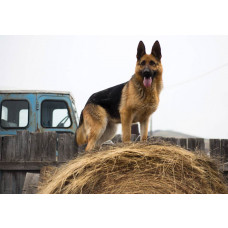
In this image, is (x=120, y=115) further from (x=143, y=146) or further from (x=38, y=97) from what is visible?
(x=38, y=97)

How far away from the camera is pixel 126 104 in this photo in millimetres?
3930

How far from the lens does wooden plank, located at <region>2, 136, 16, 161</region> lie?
4.17 metres

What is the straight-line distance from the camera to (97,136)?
4.05 metres

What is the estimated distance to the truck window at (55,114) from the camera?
5383mm

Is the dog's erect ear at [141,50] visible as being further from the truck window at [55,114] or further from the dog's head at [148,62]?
the truck window at [55,114]

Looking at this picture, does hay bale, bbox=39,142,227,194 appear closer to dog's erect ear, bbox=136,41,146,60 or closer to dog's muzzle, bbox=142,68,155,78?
dog's muzzle, bbox=142,68,155,78

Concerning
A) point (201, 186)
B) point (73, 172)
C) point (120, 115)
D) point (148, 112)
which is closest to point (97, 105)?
point (120, 115)

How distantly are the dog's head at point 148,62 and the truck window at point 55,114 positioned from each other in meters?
2.26

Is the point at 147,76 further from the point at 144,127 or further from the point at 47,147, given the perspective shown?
the point at 47,147

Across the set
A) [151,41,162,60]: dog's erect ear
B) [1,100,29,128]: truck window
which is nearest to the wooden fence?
[1,100,29,128]: truck window

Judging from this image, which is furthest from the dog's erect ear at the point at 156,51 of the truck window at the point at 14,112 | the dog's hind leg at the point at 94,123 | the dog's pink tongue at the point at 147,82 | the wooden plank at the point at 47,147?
the truck window at the point at 14,112

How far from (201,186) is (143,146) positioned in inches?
23.7

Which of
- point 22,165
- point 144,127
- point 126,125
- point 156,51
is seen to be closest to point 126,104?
point 126,125

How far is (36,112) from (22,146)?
1.26 metres
